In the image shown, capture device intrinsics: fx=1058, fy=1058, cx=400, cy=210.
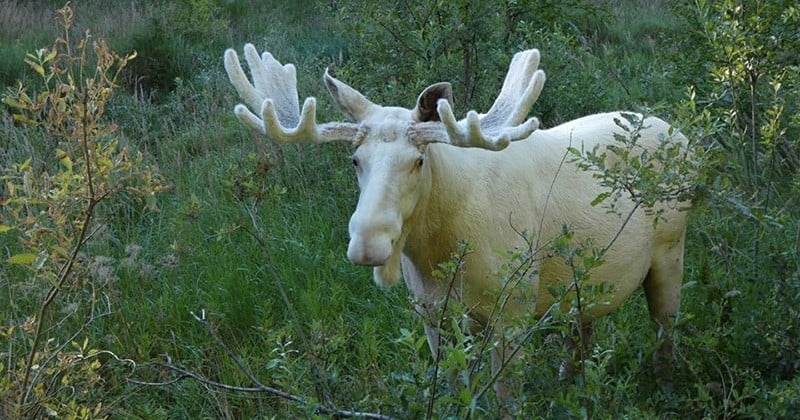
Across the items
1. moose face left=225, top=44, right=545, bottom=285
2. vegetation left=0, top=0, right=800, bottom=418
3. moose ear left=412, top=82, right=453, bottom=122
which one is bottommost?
vegetation left=0, top=0, right=800, bottom=418

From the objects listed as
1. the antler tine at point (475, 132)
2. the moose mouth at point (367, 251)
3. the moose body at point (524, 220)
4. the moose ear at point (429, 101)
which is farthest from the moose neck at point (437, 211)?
the moose mouth at point (367, 251)

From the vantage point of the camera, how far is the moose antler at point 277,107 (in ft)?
13.0

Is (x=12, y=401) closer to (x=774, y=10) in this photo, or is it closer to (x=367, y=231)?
(x=367, y=231)

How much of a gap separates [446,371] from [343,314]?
2.47 m

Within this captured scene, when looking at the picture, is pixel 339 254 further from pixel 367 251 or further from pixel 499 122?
pixel 367 251

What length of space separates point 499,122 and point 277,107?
0.97m

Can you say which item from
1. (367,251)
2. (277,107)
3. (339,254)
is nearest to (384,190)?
(367,251)

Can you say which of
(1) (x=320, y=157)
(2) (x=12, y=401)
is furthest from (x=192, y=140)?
(2) (x=12, y=401)

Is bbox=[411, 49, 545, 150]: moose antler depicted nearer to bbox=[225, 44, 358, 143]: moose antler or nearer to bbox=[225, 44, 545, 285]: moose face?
bbox=[225, 44, 545, 285]: moose face

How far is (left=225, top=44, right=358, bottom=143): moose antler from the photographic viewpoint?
13.0 feet

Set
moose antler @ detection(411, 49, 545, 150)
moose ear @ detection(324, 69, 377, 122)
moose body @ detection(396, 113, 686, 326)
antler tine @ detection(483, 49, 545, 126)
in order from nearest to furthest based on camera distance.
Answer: moose antler @ detection(411, 49, 545, 150)
antler tine @ detection(483, 49, 545, 126)
moose ear @ detection(324, 69, 377, 122)
moose body @ detection(396, 113, 686, 326)

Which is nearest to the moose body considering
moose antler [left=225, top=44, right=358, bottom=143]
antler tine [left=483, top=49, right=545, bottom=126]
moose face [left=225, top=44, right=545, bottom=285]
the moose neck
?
the moose neck

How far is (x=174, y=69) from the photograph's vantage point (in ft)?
39.7

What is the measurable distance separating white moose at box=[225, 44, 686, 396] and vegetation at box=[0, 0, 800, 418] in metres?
0.21
